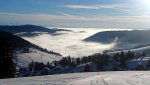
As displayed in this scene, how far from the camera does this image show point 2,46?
3366 centimetres

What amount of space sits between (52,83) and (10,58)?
20534mm

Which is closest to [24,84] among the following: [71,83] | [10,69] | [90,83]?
[71,83]

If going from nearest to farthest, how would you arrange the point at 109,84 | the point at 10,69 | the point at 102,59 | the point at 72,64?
the point at 109,84, the point at 10,69, the point at 102,59, the point at 72,64

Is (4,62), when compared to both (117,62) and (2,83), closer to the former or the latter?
(2,83)

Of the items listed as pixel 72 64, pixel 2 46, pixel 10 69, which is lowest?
pixel 72 64

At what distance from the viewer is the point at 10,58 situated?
34125 mm

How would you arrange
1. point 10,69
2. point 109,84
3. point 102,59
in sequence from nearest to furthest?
point 109,84
point 10,69
point 102,59

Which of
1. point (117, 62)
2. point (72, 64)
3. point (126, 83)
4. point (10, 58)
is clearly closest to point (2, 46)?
point (10, 58)

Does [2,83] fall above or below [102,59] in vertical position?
above

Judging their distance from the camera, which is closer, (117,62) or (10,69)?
(10,69)

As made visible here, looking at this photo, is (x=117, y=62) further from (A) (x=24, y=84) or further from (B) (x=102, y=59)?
(A) (x=24, y=84)

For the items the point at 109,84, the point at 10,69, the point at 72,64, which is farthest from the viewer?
the point at 72,64

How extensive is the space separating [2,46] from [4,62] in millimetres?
1799

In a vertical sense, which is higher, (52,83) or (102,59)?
(52,83)
